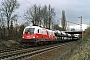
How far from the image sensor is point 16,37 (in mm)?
40500

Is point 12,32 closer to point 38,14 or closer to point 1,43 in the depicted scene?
point 1,43

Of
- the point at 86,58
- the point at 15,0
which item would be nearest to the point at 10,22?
the point at 15,0

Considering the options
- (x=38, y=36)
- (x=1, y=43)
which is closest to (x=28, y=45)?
(x=38, y=36)

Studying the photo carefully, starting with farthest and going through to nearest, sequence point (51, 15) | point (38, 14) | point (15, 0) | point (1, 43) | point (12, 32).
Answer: point (51, 15)
point (38, 14)
point (15, 0)
point (12, 32)
point (1, 43)

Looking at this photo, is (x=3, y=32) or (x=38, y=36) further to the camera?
(x=3, y=32)

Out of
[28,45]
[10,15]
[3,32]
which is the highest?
[10,15]

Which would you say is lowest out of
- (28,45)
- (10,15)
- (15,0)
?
(28,45)

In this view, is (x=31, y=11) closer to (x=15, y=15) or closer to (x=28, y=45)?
(x=15, y=15)

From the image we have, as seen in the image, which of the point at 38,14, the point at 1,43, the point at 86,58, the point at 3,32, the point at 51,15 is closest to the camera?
the point at 86,58

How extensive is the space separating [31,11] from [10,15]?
1824 centimetres

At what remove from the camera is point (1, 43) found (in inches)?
1226

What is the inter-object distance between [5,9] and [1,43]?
14.4 metres

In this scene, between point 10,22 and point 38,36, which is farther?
point 10,22

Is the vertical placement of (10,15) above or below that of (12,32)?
above
